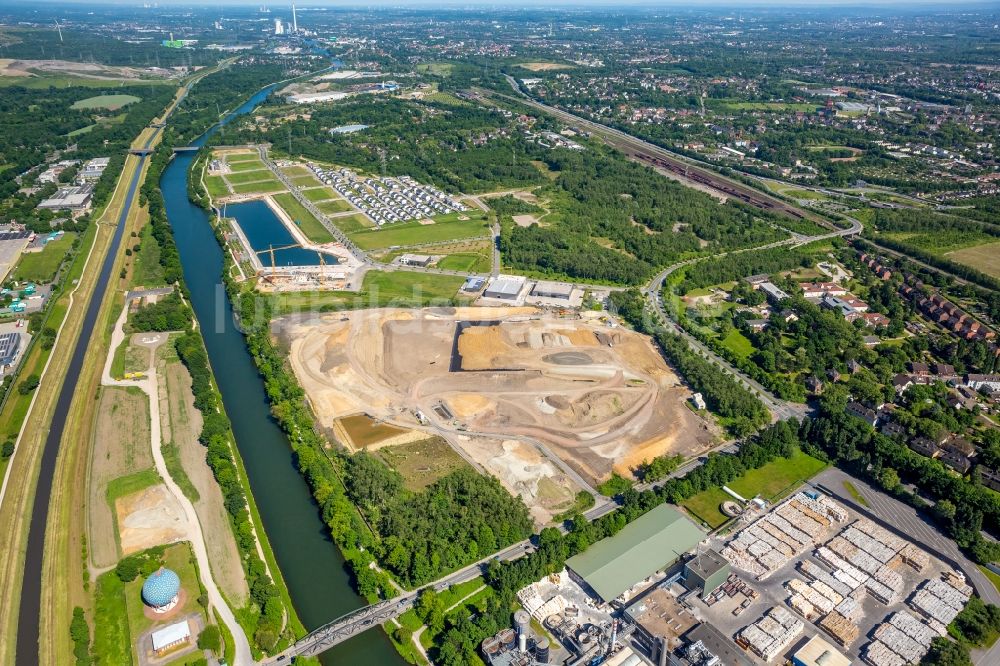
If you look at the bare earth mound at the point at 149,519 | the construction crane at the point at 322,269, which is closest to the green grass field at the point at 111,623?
the bare earth mound at the point at 149,519

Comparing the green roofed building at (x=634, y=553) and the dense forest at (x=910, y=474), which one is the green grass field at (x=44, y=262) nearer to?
the green roofed building at (x=634, y=553)

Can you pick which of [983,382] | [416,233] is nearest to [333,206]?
[416,233]

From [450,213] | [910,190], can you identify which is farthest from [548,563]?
[910,190]

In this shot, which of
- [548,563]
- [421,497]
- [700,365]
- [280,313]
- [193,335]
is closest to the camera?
[548,563]

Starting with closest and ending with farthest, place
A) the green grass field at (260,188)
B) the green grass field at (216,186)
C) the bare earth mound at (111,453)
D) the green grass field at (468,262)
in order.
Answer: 1. the bare earth mound at (111,453)
2. the green grass field at (468,262)
3. the green grass field at (216,186)
4. the green grass field at (260,188)

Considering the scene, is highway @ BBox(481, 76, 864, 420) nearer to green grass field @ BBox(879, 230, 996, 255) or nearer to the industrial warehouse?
green grass field @ BBox(879, 230, 996, 255)

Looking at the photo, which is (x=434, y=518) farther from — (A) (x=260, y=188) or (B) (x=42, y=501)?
(A) (x=260, y=188)

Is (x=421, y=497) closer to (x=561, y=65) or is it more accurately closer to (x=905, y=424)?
(x=905, y=424)
